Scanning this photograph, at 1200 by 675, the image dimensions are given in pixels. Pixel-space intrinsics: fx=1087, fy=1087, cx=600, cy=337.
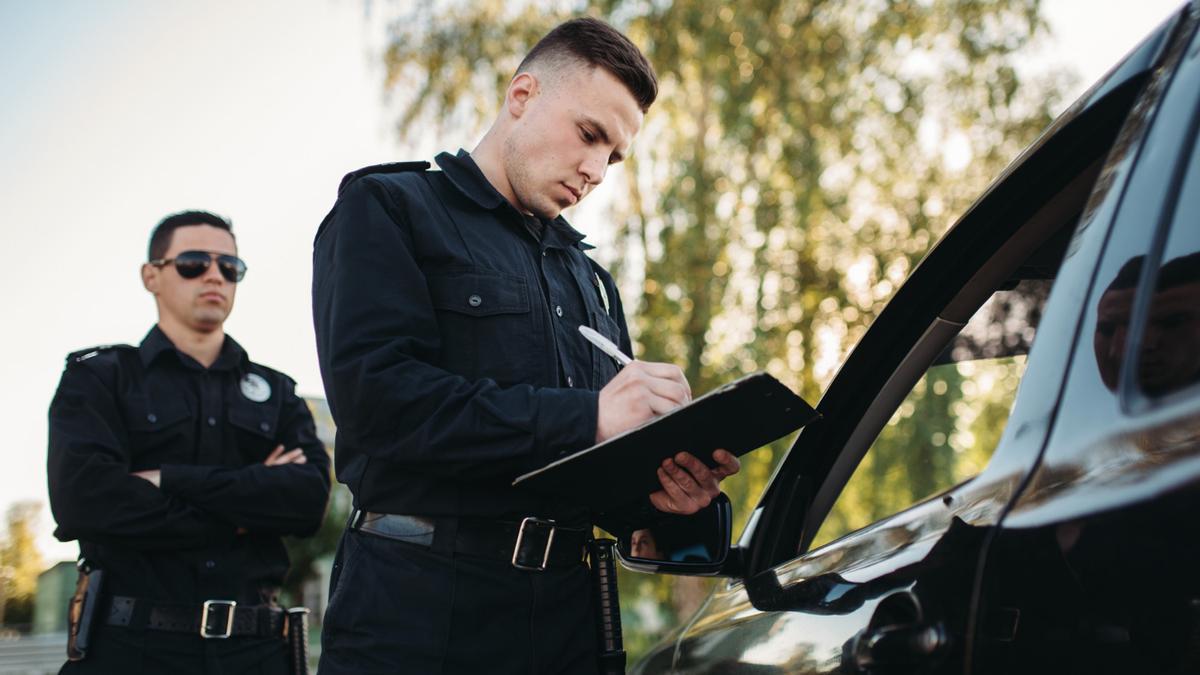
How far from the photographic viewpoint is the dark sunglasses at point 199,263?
11.4 ft

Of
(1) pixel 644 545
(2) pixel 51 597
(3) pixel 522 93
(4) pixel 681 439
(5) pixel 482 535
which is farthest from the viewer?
(2) pixel 51 597

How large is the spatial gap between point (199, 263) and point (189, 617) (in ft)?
3.67

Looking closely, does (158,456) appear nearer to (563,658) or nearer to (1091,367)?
(563,658)

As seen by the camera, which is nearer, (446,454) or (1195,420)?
(1195,420)

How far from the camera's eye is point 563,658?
1852 millimetres

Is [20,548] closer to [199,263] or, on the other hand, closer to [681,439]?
[199,263]

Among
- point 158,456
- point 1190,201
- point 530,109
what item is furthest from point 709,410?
point 158,456

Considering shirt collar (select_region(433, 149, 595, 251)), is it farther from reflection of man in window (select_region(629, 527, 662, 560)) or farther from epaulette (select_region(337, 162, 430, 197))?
reflection of man in window (select_region(629, 527, 662, 560))

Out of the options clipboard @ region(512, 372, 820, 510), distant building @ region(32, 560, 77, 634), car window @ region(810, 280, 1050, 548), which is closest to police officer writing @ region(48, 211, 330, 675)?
car window @ region(810, 280, 1050, 548)

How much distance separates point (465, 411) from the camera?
5.44 ft

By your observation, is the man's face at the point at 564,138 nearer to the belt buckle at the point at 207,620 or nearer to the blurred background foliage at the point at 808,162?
the belt buckle at the point at 207,620

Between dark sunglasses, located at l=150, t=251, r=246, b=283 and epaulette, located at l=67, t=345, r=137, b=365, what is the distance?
29 centimetres

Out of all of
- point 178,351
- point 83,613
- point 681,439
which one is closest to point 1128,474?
point 681,439

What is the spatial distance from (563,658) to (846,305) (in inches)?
278
